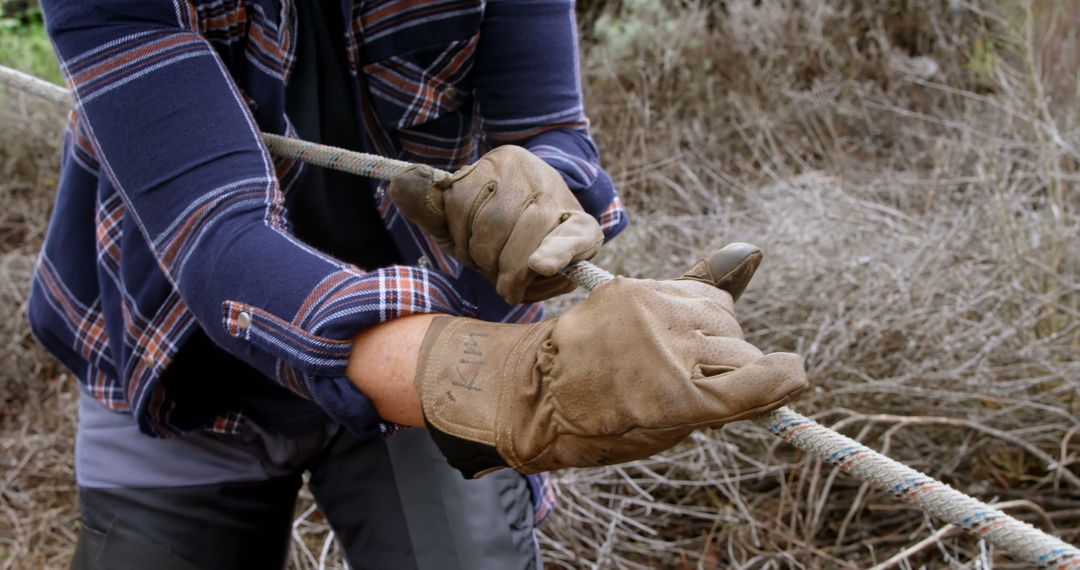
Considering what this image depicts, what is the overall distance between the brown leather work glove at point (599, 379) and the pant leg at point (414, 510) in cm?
42

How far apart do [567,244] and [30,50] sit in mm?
6067

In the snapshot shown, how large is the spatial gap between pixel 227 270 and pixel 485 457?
1.34ft

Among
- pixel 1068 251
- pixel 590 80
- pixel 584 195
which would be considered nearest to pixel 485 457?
pixel 584 195

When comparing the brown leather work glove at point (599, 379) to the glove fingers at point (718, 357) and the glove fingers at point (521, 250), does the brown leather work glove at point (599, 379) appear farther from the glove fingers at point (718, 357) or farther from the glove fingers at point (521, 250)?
the glove fingers at point (521, 250)

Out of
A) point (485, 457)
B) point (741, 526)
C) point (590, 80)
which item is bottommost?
point (741, 526)

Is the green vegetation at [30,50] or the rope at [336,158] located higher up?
the rope at [336,158]

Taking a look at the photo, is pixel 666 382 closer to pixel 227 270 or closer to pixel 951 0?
pixel 227 270

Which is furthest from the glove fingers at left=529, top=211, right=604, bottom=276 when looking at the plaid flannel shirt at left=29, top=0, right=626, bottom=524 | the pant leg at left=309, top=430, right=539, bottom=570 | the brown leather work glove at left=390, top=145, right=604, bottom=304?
the pant leg at left=309, top=430, right=539, bottom=570

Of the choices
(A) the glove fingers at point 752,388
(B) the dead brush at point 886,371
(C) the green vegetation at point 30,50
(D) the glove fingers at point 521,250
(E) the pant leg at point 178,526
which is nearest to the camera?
(A) the glove fingers at point 752,388

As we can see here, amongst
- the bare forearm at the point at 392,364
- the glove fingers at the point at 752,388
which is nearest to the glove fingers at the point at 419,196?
the bare forearm at the point at 392,364

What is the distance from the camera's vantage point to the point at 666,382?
98cm

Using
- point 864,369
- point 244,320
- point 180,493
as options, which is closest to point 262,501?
point 180,493

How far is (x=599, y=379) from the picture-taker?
3.35ft

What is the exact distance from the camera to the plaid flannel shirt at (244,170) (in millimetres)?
1208
